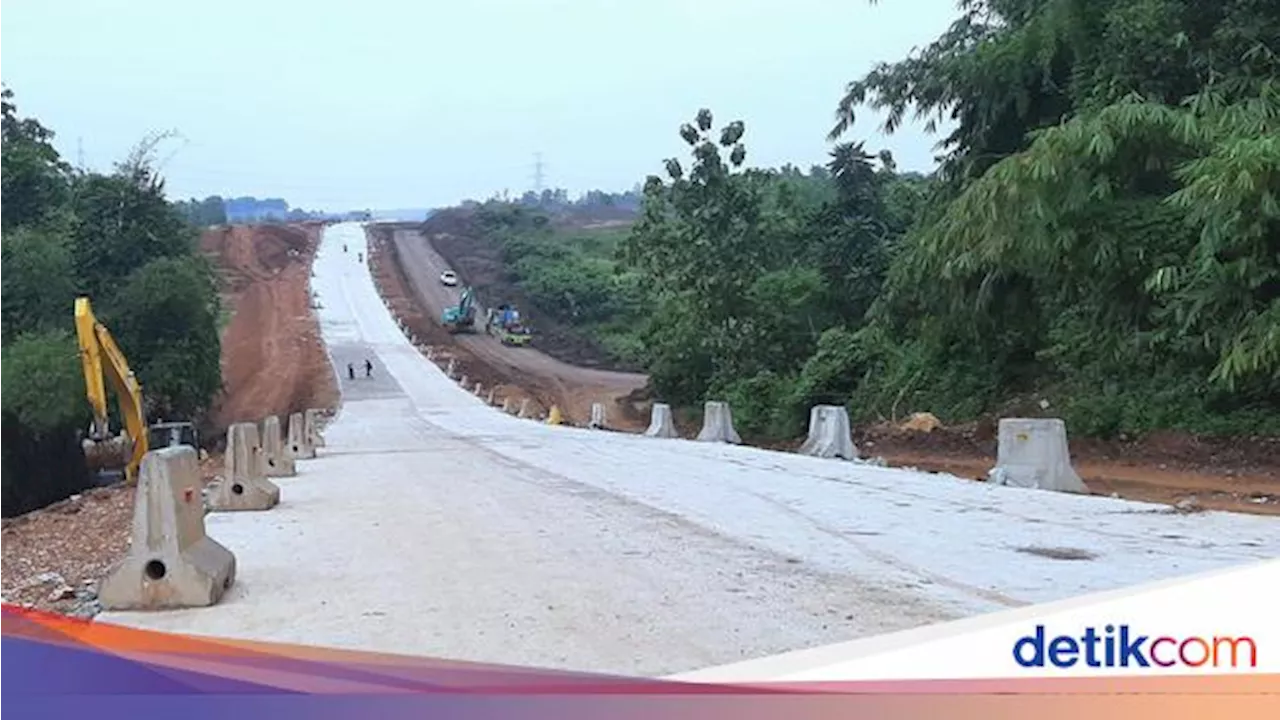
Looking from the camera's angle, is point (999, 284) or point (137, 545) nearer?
point (137, 545)

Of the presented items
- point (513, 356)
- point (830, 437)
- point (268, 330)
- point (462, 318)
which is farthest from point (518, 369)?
point (830, 437)

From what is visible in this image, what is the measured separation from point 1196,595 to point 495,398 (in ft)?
111

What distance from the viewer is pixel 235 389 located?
40.9m

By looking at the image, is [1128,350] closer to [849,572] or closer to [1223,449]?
[1223,449]

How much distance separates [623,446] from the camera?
18.2 meters

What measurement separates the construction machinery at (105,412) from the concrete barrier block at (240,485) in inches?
456

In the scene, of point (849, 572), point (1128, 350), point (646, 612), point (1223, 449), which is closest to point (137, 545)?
point (646, 612)

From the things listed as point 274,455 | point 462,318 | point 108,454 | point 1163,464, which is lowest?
point 108,454

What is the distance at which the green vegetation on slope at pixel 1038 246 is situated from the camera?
46.7 ft

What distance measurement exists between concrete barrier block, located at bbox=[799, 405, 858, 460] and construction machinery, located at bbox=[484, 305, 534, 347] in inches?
1328

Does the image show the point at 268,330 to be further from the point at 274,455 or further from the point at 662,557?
the point at 662,557

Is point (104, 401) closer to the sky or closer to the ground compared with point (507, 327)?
closer to the ground

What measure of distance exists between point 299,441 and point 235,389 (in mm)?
23624

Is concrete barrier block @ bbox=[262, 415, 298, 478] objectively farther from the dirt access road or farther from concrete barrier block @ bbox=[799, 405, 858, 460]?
the dirt access road
